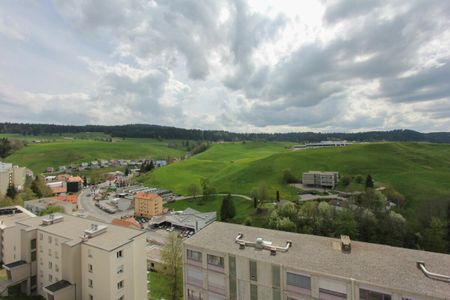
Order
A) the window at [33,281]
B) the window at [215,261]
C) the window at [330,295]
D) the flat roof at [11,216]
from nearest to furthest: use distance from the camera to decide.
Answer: the window at [330,295]
the window at [215,261]
the window at [33,281]
the flat roof at [11,216]

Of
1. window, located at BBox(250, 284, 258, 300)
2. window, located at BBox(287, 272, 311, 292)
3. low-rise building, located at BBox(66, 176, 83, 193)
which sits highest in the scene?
window, located at BBox(287, 272, 311, 292)

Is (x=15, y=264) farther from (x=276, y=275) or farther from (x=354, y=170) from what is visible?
(x=354, y=170)

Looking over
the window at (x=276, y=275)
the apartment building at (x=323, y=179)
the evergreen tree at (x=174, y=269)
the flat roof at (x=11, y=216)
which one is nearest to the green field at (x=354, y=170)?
the apartment building at (x=323, y=179)

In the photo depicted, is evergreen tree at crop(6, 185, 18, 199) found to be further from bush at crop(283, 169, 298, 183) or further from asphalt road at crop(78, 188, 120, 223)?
bush at crop(283, 169, 298, 183)

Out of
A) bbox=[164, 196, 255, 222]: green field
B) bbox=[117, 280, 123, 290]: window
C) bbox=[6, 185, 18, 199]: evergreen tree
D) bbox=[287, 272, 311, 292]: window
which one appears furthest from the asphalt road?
bbox=[287, 272, 311, 292]: window

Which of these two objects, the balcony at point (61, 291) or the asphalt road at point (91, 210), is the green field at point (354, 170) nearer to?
the asphalt road at point (91, 210)

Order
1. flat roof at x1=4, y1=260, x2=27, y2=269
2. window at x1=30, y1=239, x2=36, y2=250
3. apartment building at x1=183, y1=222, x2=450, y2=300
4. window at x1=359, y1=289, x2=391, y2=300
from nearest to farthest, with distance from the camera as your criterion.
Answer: window at x1=359, y1=289, x2=391, y2=300 → apartment building at x1=183, y1=222, x2=450, y2=300 → flat roof at x1=4, y1=260, x2=27, y2=269 → window at x1=30, y1=239, x2=36, y2=250

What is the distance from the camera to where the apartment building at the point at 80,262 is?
95.9ft

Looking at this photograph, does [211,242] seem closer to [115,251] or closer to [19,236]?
[115,251]

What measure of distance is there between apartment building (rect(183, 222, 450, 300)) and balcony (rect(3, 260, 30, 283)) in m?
26.3

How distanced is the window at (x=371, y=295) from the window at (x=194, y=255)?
44.4 ft

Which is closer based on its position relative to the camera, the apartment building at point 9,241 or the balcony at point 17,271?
the balcony at point 17,271

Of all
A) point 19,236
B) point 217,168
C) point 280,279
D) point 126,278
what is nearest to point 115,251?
point 126,278

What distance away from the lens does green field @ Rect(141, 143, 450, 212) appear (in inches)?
3436
